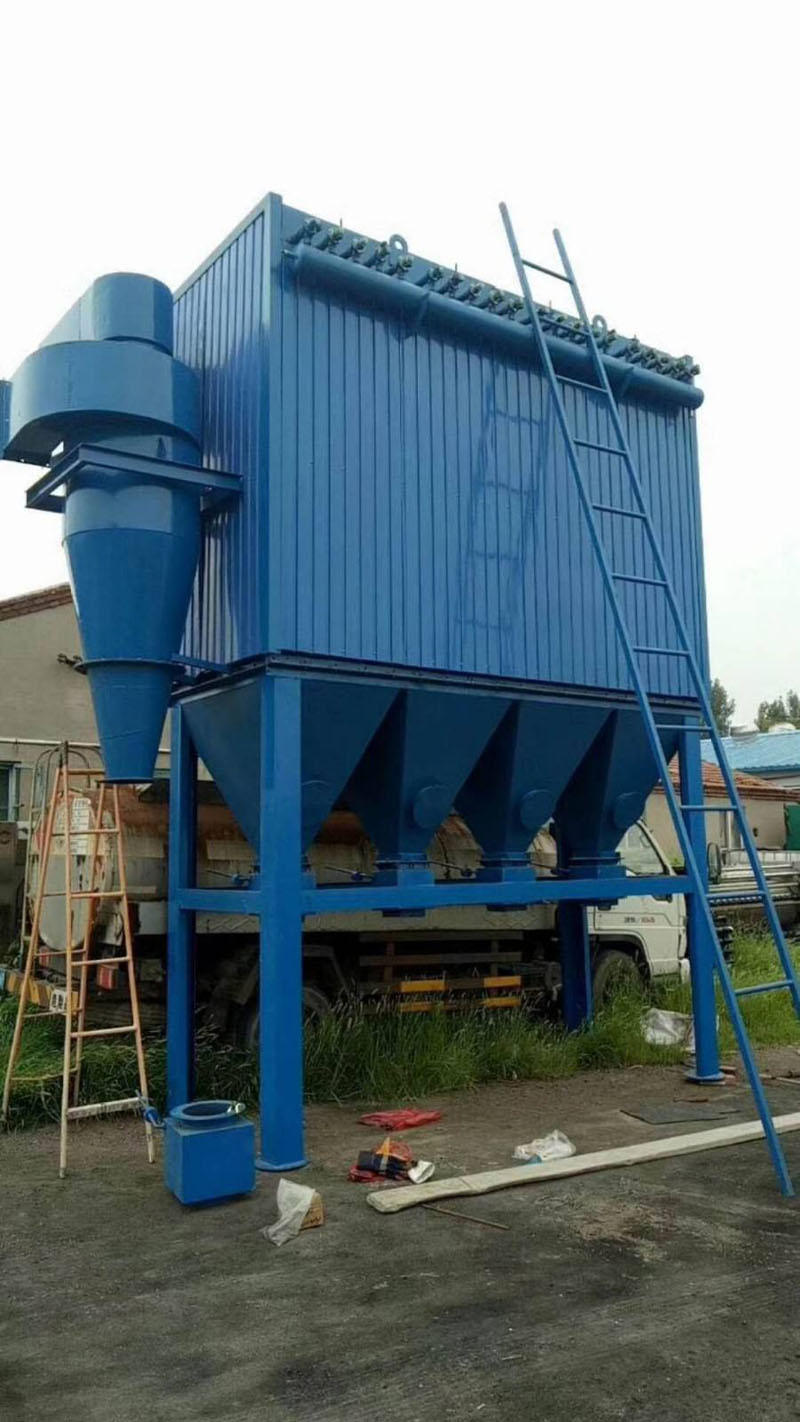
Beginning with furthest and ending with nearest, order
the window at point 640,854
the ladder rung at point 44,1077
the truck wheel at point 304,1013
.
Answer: the window at point 640,854, the truck wheel at point 304,1013, the ladder rung at point 44,1077

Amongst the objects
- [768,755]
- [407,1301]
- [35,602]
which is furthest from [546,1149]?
[768,755]

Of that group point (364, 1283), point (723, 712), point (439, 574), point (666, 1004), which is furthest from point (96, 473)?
point (723, 712)

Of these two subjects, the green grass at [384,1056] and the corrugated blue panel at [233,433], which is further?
the green grass at [384,1056]

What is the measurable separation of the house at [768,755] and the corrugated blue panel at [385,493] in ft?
91.8

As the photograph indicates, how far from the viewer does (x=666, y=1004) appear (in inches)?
448

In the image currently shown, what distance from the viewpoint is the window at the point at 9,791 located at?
12.2 meters

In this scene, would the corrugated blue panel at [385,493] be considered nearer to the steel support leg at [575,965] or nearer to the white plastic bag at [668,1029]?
the steel support leg at [575,965]

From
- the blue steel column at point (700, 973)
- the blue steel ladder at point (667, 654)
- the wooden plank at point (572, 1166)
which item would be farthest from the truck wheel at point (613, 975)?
the wooden plank at point (572, 1166)

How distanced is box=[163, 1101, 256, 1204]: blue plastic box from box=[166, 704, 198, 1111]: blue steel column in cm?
167

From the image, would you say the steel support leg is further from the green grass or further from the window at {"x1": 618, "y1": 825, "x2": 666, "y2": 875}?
the window at {"x1": 618, "y1": 825, "x2": 666, "y2": 875}

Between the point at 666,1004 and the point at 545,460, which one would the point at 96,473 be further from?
the point at 666,1004

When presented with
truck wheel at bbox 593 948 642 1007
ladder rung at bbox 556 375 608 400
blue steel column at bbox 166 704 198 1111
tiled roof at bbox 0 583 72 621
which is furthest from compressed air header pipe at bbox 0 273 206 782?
tiled roof at bbox 0 583 72 621

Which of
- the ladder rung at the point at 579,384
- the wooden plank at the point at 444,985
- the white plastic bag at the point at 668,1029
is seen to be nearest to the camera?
the ladder rung at the point at 579,384

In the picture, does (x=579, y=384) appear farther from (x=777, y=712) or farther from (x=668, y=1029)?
(x=777, y=712)
